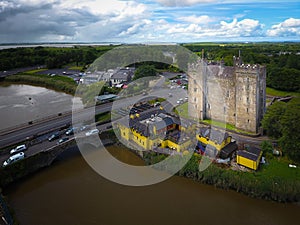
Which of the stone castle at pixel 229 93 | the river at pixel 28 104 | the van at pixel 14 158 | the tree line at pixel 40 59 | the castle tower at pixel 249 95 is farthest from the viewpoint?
the tree line at pixel 40 59

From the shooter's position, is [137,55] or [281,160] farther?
[137,55]

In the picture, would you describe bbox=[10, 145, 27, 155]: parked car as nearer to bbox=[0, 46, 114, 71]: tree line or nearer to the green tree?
the green tree

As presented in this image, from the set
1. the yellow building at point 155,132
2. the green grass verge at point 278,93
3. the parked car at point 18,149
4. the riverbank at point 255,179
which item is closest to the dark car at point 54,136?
the parked car at point 18,149

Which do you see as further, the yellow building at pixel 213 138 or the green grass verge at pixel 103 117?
the green grass verge at pixel 103 117

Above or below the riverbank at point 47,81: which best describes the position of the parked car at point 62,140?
below

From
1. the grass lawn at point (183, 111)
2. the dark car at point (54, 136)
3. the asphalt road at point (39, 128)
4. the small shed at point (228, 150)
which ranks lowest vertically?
the small shed at point (228, 150)

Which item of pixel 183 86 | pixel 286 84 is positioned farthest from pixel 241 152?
pixel 286 84

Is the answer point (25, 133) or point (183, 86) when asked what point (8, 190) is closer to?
point (25, 133)

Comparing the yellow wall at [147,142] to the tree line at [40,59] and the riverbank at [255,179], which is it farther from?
the tree line at [40,59]
